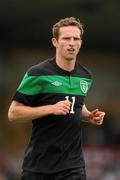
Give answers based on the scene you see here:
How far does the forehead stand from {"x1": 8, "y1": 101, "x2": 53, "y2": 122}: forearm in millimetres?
655

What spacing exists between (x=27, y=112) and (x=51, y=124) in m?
0.24

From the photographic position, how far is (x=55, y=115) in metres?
6.45

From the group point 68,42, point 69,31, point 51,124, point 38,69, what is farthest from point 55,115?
point 69,31

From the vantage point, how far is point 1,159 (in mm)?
16922

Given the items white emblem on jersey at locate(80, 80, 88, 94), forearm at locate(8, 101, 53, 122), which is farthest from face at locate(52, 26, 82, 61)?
forearm at locate(8, 101, 53, 122)

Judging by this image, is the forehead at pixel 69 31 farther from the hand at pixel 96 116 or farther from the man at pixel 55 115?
the hand at pixel 96 116

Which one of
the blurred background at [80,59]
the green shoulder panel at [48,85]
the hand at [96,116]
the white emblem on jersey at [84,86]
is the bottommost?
the blurred background at [80,59]

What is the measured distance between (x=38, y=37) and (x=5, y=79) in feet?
4.07

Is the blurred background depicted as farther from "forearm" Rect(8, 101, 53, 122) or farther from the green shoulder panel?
"forearm" Rect(8, 101, 53, 122)

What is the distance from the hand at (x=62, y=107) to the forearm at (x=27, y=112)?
0.17 ft

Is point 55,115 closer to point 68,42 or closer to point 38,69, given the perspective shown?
point 38,69

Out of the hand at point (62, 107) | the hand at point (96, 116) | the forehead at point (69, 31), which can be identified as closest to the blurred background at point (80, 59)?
the hand at point (96, 116)

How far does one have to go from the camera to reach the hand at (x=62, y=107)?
6.14 meters

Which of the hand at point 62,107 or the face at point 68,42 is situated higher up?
the face at point 68,42
